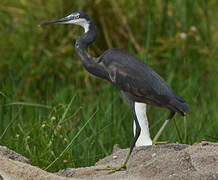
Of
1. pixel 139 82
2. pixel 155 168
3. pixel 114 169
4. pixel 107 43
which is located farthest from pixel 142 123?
pixel 107 43

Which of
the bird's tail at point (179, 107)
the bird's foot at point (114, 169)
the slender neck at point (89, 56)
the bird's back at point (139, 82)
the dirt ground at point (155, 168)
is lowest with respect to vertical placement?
the bird's foot at point (114, 169)

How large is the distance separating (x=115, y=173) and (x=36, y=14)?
15.3 ft

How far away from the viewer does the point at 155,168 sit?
11.6 ft

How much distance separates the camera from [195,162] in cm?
356

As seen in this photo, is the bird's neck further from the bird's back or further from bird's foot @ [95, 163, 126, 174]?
bird's foot @ [95, 163, 126, 174]

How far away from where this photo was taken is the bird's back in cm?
381

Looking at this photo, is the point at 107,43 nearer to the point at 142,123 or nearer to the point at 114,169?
the point at 142,123

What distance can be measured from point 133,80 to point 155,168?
62cm

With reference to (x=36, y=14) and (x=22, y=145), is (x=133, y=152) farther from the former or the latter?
(x=36, y=14)

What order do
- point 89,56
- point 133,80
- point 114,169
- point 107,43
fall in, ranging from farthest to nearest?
point 107,43, point 89,56, point 133,80, point 114,169

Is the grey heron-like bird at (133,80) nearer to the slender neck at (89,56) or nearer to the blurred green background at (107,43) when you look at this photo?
the slender neck at (89,56)

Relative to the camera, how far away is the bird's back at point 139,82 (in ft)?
12.5

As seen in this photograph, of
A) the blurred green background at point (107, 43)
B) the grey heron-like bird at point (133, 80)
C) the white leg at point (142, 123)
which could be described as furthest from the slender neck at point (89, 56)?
the blurred green background at point (107, 43)

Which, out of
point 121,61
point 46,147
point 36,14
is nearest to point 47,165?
point 46,147
